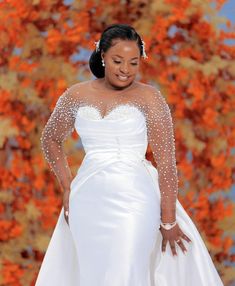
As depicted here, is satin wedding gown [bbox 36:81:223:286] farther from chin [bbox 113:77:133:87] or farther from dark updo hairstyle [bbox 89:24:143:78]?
dark updo hairstyle [bbox 89:24:143:78]

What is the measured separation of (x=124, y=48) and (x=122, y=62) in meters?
0.06

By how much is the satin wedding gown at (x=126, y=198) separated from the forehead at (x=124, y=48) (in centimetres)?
17

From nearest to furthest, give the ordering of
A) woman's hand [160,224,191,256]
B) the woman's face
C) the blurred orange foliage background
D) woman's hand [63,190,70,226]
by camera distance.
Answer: the woman's face, woman's hand [160,224,191,256], woman's hand [63,190,70,226], the blurred orange foliage background

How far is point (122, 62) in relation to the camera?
3076 millimetres

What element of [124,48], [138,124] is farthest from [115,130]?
[124,48]

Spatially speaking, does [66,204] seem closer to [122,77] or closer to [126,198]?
[126,198]

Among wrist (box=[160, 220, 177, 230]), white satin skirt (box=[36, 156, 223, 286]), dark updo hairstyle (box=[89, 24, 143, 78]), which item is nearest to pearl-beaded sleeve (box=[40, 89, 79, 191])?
white satin skirt (box=[36, 156, 223, 286])

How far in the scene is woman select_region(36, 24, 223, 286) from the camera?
3092mm

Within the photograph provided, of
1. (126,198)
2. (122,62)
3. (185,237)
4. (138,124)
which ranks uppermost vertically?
(122,62)

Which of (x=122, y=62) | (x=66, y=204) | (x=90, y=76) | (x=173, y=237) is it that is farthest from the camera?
(x=90, y=76)

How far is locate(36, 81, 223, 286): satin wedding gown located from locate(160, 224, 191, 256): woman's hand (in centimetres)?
4

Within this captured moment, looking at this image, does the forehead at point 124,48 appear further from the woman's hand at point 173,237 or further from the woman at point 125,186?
the woman's hand at point 173,237

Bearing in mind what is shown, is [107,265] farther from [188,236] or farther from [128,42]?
[128,42]

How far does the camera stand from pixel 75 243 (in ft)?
11.0
